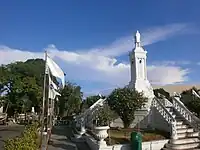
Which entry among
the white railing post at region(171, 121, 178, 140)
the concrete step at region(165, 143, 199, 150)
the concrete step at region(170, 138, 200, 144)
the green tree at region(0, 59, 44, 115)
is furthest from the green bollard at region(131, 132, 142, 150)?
the green tree at region(0, 59, 44, 115)

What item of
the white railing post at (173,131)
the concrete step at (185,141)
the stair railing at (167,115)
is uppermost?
the stair railing at (167,115)

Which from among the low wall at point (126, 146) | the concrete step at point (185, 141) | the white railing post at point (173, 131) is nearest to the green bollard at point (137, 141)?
the low wall at point (126, 146)

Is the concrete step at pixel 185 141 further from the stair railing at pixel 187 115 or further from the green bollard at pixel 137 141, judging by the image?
the green bollard at pixel 137 141

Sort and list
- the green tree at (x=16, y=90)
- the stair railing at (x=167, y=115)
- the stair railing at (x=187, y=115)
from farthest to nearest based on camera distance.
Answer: the green tree at (x=16, y=90) → the stair railing at (x=187, y=115) → the stair railing at (x=167, y=115)

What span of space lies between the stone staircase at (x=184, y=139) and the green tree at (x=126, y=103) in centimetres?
281

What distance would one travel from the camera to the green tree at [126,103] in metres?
17.9

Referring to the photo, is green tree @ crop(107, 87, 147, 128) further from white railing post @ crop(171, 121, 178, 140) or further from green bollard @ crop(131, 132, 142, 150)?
green bollard @ crop(131, 132, 142, 150)

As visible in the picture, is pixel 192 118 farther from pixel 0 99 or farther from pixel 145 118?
pixel 0 99

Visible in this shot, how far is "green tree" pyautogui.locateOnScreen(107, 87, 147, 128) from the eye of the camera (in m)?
17.9

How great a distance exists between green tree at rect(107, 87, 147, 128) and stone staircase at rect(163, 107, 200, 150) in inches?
111

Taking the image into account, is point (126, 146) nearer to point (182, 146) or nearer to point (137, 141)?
point (137, 141)

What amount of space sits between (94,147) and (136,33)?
1211 centimetres

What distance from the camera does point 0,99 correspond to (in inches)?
1604

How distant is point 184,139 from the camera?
15852 millimetres
